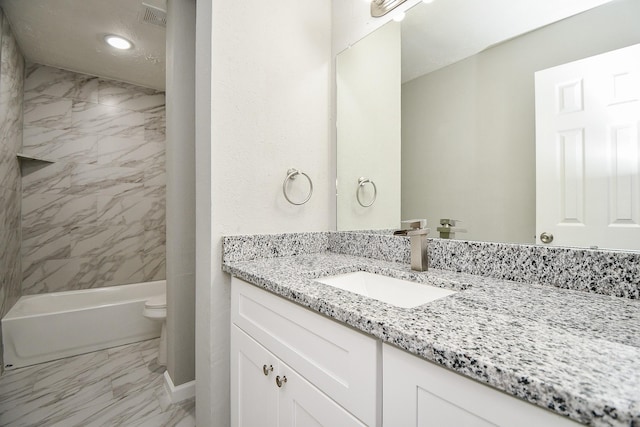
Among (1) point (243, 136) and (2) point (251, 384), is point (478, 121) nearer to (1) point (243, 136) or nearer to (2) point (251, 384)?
(1) point (243, 136)

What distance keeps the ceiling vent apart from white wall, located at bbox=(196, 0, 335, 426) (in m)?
1.02

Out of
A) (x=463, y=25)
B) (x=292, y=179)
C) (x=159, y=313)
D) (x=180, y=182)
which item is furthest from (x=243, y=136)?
(x=159, y=313)

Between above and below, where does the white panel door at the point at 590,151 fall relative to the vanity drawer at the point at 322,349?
above

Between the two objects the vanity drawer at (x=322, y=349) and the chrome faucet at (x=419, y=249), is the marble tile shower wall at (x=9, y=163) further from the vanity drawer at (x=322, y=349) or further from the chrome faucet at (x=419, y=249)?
the chrome faucet at (x=419, y=249)

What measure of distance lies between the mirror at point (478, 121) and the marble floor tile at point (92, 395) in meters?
1.57

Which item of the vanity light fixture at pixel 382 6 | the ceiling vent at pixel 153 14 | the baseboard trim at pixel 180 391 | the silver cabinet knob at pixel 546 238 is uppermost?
the ceiling vent at pixel 153 14

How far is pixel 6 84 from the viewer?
2.11 meters

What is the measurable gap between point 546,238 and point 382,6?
3.93 ft

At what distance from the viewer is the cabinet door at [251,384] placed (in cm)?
92

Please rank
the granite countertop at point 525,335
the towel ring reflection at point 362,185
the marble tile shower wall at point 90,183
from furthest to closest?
1. the marble tile shower wall at point 90,183
2. the towel ring reflection at point 362,185
3. the granite countertop at point 525,335

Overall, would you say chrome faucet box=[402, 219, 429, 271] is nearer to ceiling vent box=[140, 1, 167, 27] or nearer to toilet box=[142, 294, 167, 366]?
toilet box=[142, 294, 167, 366]

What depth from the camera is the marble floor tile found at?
1.56 meters

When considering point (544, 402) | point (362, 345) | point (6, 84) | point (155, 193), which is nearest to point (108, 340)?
point (155, 193)

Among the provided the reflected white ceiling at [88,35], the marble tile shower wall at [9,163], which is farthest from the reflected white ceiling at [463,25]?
the marble tile shower wall at [9,163]
